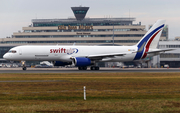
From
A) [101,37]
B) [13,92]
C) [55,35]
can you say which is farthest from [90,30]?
[13,92]

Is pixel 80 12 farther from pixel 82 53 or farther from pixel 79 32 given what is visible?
pixel 82 53

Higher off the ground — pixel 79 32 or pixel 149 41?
pixel 79 32

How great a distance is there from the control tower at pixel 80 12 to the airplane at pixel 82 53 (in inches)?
3363

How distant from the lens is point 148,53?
66.8 metres

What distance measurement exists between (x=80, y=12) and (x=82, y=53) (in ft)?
299

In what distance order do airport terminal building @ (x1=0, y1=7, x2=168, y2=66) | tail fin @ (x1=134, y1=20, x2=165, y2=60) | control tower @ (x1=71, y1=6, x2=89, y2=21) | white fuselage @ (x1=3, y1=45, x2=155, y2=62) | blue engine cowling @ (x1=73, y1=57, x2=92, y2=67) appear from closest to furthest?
blue engine cowling @ (x1=73, y1=57, x2=92, y2=67), white fuselage @ (x1=3, y1=45, x2=155, y2=62), tail fin @ (x1=134, y1=20, x2=165, y2=60), airport terminal building @ (x1=0, y1=7, x2=168, y2=66), control tower @ (x1=71, y1=6, x2=89, y2=21)

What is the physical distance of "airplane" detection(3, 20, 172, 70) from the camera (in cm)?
6100

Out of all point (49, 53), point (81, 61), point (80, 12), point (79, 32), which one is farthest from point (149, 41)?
point (80, 12)

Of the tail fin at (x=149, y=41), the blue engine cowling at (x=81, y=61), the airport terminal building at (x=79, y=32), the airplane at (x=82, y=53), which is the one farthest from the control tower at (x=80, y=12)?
the blue engine cowling at (x=81, y=61)

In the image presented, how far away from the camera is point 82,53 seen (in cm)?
6419

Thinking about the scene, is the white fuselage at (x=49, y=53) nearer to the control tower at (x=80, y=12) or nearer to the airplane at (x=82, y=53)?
the airplane at (x=82, y=53)

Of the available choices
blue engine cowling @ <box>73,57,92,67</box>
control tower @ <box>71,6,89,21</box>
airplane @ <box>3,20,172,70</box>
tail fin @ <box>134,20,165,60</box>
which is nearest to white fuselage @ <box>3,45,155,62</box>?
airplane @ <box>3,20,172,70</box>

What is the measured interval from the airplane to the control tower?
85.4m

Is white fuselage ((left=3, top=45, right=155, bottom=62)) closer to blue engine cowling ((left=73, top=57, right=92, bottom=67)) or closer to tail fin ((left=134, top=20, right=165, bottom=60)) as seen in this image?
blue engine cowling ((left=73, top=57, right=92, bottom=67))
